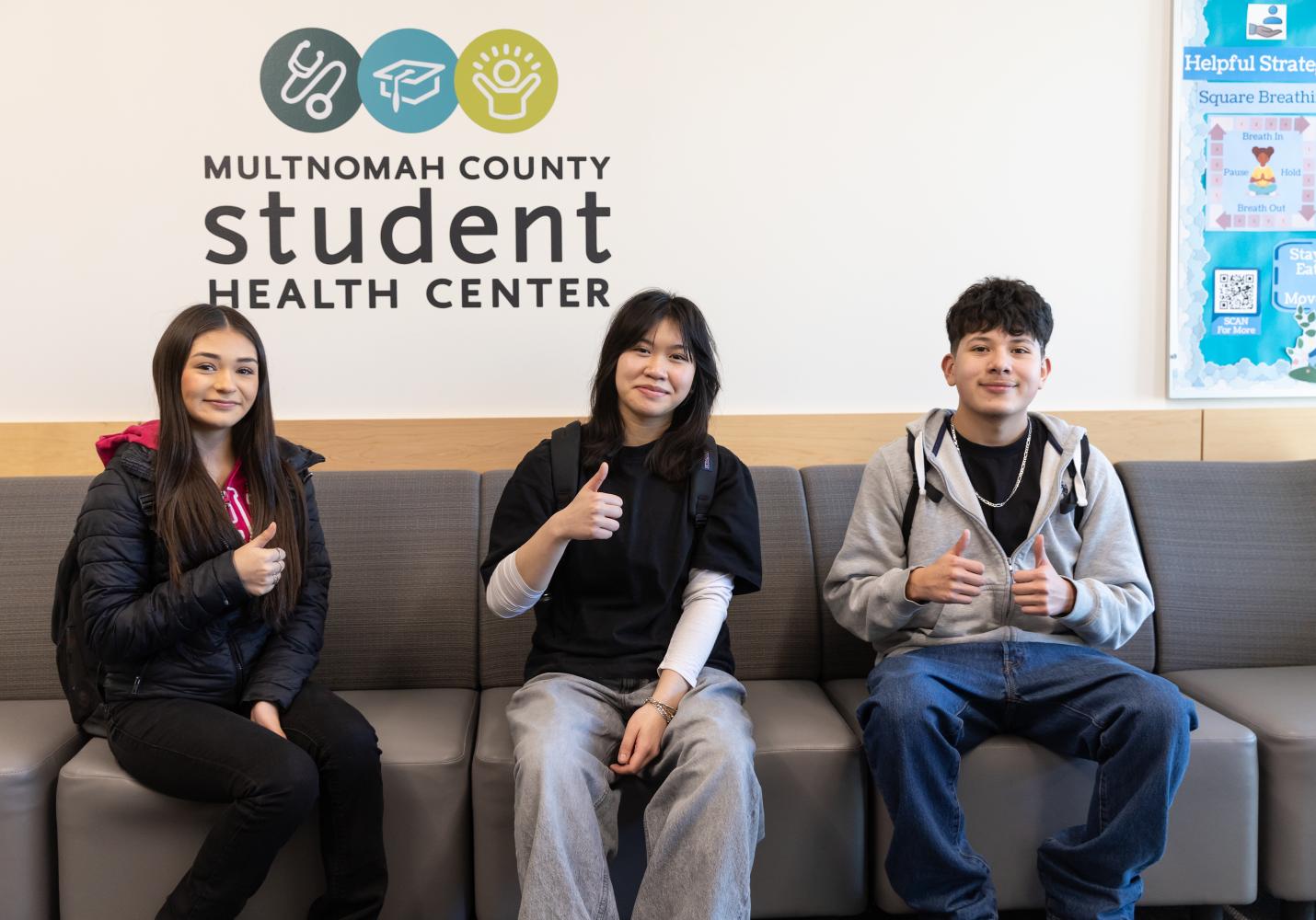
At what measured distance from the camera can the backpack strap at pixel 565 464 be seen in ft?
6.45

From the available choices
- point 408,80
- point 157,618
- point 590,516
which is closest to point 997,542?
point 590,516

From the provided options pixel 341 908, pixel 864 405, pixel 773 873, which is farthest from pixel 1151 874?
pixel 341 908

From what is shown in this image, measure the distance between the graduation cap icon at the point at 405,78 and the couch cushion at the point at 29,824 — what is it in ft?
5.40

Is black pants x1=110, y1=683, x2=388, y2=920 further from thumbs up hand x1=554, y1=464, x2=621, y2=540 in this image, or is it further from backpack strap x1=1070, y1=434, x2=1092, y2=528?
backpack strap x1=1070, y1=434, x2=1092, y2=528

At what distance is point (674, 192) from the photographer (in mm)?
2582

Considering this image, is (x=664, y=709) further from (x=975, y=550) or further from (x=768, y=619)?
(x=975, y=550)

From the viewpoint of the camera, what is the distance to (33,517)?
226cm

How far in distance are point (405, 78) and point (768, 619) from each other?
161 cm

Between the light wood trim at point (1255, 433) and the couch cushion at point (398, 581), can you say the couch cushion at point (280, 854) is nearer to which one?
the couch cushion at point (398, 581)

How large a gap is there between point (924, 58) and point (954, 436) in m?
1.10

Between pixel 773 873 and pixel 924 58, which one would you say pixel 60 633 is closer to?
pixel 773 873

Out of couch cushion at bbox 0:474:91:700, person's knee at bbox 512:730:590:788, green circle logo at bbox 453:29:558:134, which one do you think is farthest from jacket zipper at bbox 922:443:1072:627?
couch cushion at bbox 0:474:91:700

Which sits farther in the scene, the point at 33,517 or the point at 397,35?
the point at 397,35

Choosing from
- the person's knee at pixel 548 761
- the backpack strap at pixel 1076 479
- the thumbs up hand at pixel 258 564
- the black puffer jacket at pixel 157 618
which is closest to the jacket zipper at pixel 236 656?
the black puffer jacket at pixel 157 618
